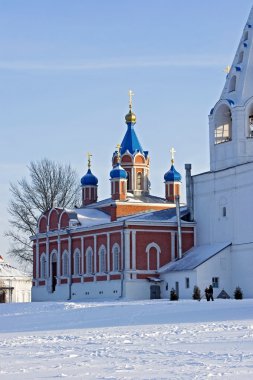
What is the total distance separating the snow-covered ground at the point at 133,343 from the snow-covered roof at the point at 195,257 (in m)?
11.3

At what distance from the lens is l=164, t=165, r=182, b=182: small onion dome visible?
4744 centimetres

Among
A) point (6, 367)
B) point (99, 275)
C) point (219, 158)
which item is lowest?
point (6, 367)

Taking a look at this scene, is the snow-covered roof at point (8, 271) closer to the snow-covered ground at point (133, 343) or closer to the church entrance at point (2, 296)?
the church entrance at point (2, 296)

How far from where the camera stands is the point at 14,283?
6869cm

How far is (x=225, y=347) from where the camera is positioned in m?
14.4

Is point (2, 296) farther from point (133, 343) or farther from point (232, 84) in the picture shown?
point (133, 343)

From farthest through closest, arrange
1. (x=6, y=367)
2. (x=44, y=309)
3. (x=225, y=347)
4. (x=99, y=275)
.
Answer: (x=99, y=275) < (x=44, y=309) < (x=225, y=347) < (x=6, y=367)

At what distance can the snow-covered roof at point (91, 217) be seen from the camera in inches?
1730

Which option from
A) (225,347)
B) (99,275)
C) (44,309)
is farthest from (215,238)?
(225,347)

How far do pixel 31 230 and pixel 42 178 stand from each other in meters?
3.16

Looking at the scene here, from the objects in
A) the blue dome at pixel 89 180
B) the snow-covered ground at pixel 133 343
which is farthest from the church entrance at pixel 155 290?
the snow-covered ground at pixel 133 343

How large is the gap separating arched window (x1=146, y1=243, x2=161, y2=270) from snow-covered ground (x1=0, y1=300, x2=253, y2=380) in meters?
Result: 13.5

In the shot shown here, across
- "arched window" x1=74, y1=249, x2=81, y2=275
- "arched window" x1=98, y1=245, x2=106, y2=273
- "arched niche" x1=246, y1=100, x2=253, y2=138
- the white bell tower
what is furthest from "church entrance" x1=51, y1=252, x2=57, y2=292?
"arched niche" x1=246, y1=100, x2=253, y2=138

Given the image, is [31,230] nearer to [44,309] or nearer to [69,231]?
[69,231]
